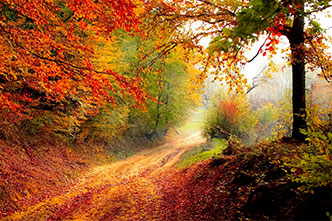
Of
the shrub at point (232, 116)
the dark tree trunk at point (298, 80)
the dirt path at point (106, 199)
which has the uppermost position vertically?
the dark tree trunk at point (298, 80)

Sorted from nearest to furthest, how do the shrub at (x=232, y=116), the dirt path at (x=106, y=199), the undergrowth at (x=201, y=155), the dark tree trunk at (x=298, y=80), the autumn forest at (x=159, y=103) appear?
the autumn forest at (x=159, y=103)
the dirt path at (x=106, y=199)
the dark tree trunk at (x=298, y=80)
the undergrowth at (x=201, y=155)
the shrub at (x=232, y=116)

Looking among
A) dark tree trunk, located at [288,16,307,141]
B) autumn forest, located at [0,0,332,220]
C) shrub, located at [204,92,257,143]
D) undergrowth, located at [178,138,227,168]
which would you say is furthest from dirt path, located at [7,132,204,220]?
shrub, located at [204,92,257,143]

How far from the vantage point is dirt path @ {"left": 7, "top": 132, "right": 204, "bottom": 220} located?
20.2ft

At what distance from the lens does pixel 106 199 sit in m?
7.52

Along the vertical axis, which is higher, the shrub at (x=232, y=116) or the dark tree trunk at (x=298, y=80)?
the dark tree trunk at (x=298, y=80)

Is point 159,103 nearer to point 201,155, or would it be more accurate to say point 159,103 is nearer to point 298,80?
point 298,80

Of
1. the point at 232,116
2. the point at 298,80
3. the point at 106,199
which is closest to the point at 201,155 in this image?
the point at 232,116

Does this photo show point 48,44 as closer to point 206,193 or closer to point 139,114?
point 206,193

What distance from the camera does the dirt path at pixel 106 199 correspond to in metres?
6.17

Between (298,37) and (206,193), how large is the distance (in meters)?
5.73

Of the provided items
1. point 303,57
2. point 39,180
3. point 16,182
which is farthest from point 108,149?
point 303,57

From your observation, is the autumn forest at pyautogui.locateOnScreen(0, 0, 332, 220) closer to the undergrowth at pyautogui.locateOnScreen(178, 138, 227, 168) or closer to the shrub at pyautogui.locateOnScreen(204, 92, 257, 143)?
the undergrowth at pyautogui.locateOnScreen(178, 138, 227, 168)

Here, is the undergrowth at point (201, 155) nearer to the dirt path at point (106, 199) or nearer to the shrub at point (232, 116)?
the shrub at point (232, 116)

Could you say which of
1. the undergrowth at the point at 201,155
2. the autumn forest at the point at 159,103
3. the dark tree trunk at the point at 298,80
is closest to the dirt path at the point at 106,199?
the autumn forest at the point at 159,103
